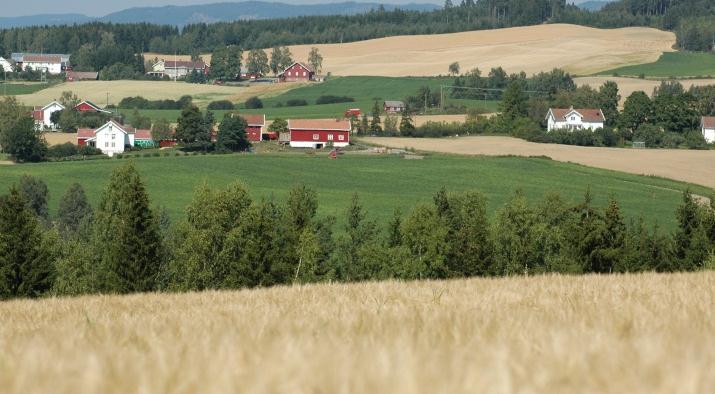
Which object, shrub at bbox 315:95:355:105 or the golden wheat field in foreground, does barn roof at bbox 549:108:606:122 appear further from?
the golden wheat field in foreground

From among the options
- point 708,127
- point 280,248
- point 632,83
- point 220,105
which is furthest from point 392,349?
point 632,83

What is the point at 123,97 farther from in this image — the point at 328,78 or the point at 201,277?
the point at 201,277

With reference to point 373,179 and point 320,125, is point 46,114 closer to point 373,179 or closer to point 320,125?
point 320,125

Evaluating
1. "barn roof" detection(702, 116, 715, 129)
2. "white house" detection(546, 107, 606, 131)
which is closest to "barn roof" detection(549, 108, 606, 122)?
"white house" detection(546, 107, 606, 131)

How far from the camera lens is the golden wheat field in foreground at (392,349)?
19.2 feet

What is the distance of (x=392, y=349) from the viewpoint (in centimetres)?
718

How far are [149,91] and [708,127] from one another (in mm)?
83316

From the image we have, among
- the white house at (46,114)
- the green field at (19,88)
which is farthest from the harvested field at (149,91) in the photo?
the white house at (46,114)

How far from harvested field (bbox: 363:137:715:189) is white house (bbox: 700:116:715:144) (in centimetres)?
1424

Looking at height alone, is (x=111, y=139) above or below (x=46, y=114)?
below

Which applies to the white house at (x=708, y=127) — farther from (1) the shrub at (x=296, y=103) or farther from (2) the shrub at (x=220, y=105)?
(2) the shrub at (x=220, y=105)

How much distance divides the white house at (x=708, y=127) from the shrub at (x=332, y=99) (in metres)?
51.4

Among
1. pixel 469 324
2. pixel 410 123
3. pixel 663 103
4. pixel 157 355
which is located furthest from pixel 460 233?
pixel 663 103

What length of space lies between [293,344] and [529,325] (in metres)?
2.67
